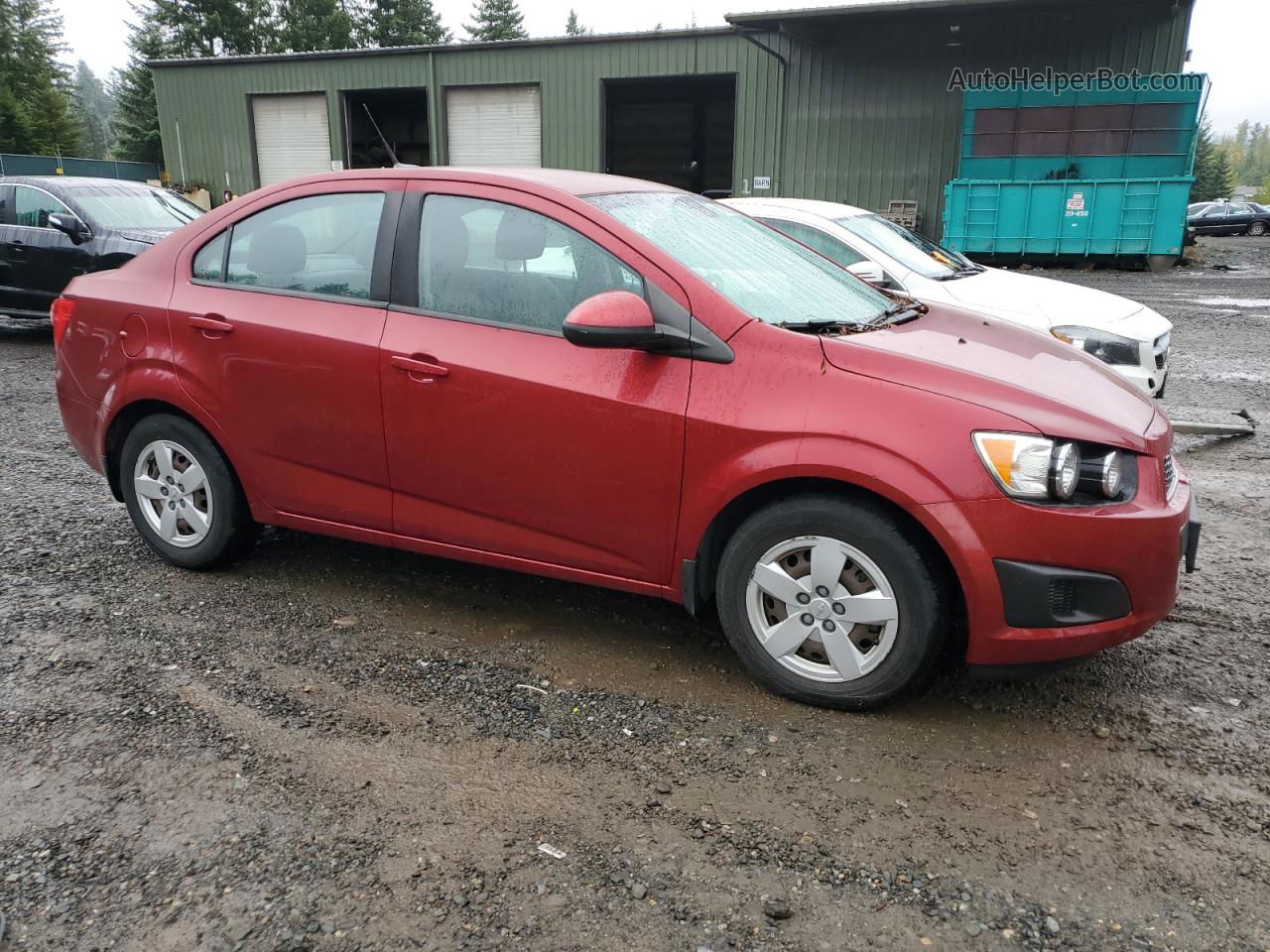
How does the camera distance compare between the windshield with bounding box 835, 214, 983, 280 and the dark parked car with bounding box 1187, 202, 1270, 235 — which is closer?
the windshield with bounding box 835, 214, 983, 280

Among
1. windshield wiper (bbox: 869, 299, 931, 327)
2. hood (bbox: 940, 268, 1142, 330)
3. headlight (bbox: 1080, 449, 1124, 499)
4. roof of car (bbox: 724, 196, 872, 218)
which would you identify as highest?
roof of car (bbox: 724, 196, 872, 218)

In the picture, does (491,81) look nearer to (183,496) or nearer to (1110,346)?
(1110,346)

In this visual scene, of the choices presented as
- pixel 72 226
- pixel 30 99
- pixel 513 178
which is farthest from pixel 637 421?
pixel 30 99

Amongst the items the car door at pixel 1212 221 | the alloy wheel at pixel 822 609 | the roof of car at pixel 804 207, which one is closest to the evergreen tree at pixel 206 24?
the car door at pixel 1212 221

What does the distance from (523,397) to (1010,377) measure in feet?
5.10

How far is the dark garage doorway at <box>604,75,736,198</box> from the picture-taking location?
3000 cm

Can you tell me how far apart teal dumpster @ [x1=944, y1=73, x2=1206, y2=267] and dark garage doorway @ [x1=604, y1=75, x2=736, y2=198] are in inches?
396

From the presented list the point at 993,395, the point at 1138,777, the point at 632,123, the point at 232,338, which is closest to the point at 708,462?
the point at 993,395

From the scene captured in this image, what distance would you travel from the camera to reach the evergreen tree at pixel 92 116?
81238 millimetres

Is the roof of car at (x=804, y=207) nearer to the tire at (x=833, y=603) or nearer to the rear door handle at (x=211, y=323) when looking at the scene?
the rear door handle at (x=211, y=323)

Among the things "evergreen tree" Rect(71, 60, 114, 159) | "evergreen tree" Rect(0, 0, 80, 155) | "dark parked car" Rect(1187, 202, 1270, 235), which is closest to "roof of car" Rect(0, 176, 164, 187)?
"dark parked car" Rect(1187, 202, 1270, 235)

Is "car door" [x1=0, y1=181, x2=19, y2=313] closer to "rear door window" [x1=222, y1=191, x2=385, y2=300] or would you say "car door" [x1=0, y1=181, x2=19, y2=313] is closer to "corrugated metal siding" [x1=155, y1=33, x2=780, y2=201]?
"rear door window" [x1=222, y1=191, x2=385, y2=300]

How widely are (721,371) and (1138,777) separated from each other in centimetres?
168

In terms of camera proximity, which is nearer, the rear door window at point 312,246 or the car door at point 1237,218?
the rear door window at point 312,246
